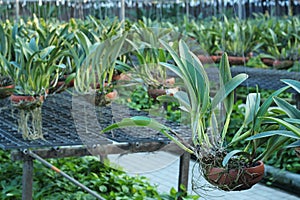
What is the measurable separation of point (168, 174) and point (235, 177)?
237cm

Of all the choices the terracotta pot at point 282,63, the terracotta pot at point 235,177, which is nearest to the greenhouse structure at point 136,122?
the terracotta pot at point 235,177

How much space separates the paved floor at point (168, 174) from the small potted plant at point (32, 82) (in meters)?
0.50

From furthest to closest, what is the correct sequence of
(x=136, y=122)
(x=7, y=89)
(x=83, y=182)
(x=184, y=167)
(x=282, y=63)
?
(x=282, y=63) < (x=83, y=182) < (x=7, y=89) < (x=184, y=167) < (x=136, y=122)

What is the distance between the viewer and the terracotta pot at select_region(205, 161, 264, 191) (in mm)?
1474

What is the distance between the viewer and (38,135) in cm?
248

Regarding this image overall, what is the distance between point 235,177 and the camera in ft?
4.83

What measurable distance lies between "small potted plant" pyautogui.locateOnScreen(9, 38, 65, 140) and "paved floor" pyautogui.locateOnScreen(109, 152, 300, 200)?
50 centimetres

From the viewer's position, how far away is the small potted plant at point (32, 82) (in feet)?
8.36

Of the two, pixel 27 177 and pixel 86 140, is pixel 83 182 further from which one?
pixel 86 140

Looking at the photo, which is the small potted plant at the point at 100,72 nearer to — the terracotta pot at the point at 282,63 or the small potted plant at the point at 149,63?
the small potted plant at the point at 149,63

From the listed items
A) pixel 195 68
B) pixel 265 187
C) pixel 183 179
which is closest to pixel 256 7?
pixel 265 187

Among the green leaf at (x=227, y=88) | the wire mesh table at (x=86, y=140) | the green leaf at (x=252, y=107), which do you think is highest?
the green leaf at (x=227, y=88)

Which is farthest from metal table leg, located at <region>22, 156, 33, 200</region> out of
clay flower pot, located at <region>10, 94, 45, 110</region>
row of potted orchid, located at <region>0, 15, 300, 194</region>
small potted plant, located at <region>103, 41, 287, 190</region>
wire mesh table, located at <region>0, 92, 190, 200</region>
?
small potted plant, located at <region>103, 41, 287, 190</region>

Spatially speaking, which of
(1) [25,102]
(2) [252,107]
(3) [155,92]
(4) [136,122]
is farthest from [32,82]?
(2) [252,107]
